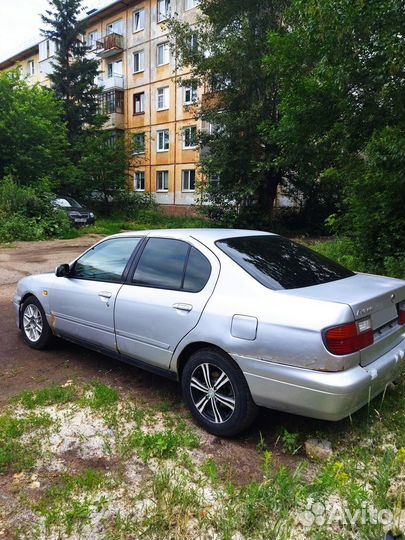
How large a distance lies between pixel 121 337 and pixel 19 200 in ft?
49.3

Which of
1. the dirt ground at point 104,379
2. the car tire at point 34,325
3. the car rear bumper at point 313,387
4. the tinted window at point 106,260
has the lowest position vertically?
the dirt ground at point 104,379

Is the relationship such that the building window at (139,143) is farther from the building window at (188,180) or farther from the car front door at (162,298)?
the car front door at (162,298)

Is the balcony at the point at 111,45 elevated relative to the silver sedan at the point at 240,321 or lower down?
elevated

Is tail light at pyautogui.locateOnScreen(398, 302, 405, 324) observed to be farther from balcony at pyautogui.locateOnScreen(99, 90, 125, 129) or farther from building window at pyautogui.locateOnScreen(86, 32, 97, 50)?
building window at pyautogui.locateOnScreen(86, 32, 97, 50)

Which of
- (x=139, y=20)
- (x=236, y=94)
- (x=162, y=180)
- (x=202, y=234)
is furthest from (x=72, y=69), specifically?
(x=202, y=234)

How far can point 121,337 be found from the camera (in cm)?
391

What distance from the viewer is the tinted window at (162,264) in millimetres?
3676

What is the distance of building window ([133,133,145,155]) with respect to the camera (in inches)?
1063

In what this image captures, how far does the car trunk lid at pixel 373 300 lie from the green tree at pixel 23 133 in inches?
741

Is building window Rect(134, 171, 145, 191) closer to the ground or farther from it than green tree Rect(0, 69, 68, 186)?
closer to the ground

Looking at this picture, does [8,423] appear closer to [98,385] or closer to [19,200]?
[98,385]

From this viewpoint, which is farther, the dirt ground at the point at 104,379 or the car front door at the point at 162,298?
the car front door at the point at 162,298

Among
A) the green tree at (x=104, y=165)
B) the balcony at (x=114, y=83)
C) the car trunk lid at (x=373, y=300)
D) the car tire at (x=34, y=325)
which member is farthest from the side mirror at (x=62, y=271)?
the balcony at (x=114, y=83)

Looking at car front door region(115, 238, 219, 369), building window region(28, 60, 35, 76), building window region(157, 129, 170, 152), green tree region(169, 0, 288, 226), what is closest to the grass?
car front door region(115, 238, 219, 369)
